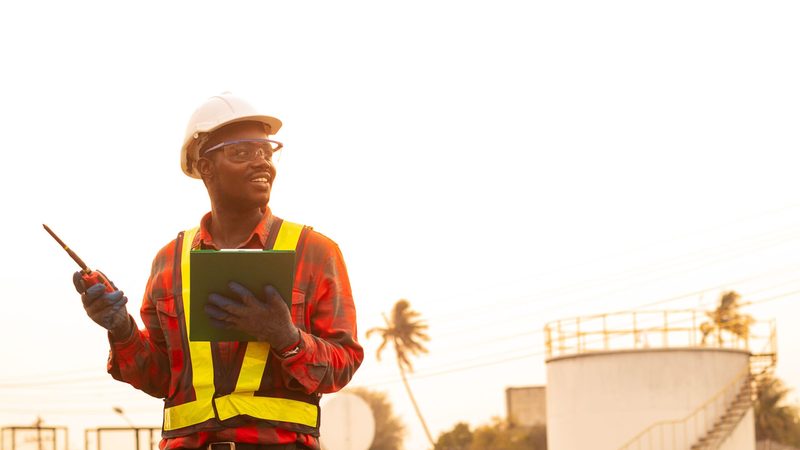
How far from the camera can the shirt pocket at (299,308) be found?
218 inches

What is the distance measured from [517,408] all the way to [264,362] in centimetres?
10152

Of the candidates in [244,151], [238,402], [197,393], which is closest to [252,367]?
[238,402]

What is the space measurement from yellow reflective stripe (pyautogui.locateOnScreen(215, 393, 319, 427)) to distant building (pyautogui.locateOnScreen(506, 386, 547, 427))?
98.0 m

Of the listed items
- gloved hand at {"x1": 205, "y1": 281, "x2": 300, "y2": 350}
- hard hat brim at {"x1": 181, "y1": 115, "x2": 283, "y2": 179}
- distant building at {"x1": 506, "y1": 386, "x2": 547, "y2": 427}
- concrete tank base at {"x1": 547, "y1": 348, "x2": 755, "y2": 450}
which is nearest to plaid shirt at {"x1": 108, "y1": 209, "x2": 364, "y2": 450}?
gloved hand at {"x1": 205, "y1": 281, "x2": 300, "y2": 350}

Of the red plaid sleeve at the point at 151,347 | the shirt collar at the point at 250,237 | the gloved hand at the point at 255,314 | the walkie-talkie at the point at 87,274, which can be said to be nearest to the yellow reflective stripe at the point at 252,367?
the gloved hand at the point at 255,314

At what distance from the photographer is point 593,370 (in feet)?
157

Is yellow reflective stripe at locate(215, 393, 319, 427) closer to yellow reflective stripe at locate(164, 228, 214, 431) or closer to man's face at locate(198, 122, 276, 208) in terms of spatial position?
yellow reflective stripe at locate(164, 228, 214, 431)

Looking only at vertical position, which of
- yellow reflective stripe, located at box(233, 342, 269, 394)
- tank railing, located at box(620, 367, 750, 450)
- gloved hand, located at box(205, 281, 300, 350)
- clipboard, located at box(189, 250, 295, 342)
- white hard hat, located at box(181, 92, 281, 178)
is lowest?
tank railing, located at box(620, 367, 750, 450)

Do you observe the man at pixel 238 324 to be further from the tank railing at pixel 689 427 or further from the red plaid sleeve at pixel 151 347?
the tank railing at pixel 689 427

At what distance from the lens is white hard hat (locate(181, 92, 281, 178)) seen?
570 centimetres

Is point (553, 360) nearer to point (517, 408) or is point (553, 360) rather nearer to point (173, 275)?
point (173, 275)

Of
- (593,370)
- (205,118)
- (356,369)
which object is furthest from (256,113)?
(593,370)

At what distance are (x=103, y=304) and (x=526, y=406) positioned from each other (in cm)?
10141

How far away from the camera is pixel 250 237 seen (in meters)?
5.71
